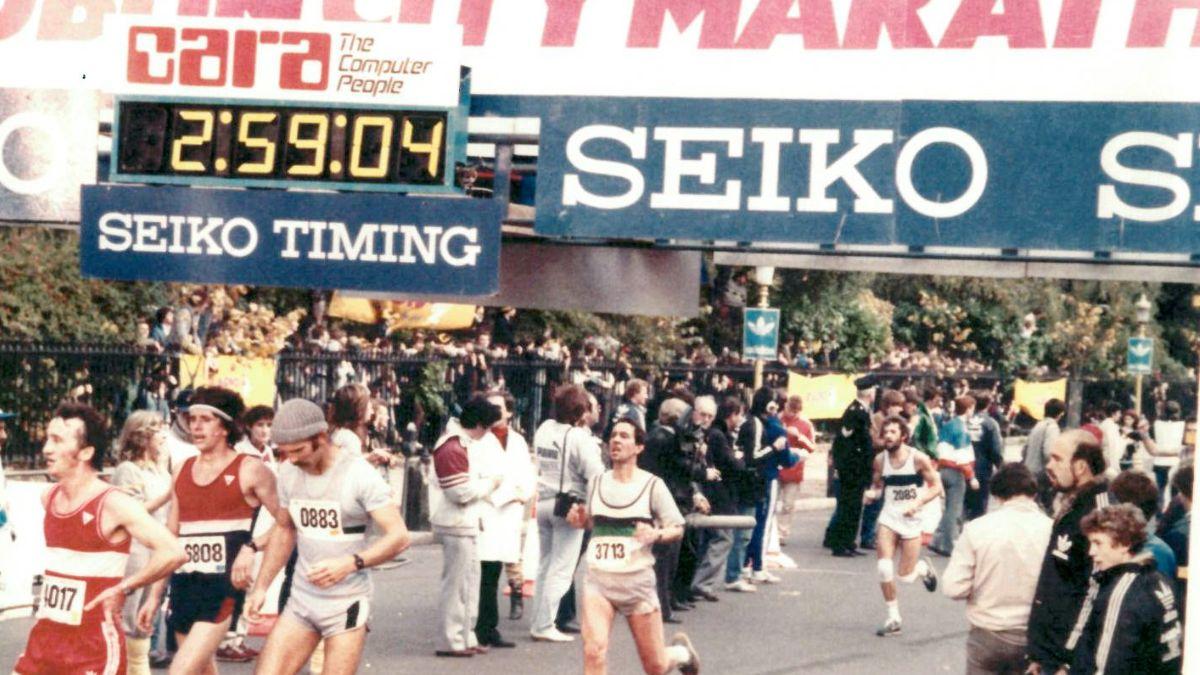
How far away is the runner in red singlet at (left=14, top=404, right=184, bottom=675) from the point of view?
824 centimetres

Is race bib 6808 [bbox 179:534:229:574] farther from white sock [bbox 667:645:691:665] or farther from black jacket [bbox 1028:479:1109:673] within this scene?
black jacket [bbox 1028:479:1109:673]

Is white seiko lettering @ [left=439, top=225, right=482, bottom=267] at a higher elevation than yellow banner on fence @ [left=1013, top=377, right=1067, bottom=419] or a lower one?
higher

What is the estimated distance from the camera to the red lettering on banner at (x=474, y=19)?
11336mm

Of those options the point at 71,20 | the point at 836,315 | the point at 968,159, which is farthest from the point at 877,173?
the point at 836,315

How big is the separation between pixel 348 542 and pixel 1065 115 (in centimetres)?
419

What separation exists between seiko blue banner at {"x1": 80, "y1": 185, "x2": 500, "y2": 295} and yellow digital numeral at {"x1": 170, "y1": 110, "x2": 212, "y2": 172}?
14 cm

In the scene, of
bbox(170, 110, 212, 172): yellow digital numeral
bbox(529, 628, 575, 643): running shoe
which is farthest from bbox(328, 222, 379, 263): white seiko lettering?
bbox(529, 628, 575, 643): running shoe

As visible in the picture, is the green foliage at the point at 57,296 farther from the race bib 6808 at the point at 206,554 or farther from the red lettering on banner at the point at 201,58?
the race bib 6808 at the point at 206,554

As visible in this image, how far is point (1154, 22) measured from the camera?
32.7 ft

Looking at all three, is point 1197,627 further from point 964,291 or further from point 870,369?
point 964,291

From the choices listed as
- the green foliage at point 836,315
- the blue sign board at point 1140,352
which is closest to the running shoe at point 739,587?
the blue sign board at point 1140,352

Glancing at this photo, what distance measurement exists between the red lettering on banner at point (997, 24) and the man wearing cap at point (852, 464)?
1027 centimetres

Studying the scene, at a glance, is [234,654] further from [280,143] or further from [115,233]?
[280,143]

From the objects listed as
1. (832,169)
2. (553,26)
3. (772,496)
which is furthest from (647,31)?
(772,496)
